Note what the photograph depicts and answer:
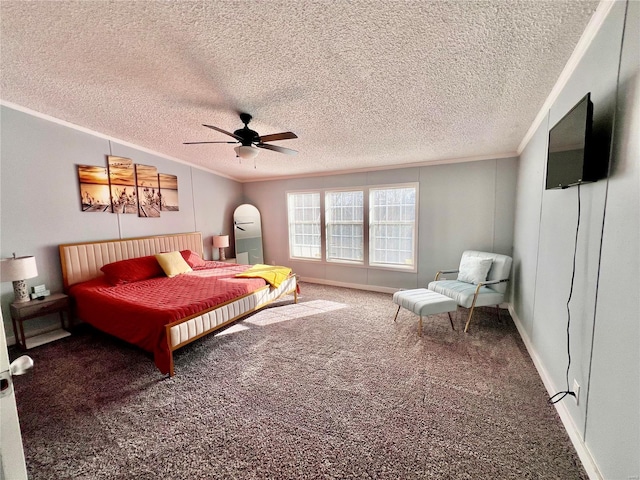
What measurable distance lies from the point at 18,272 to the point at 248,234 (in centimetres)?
356

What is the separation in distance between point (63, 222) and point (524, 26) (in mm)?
5090

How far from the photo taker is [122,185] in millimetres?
4023

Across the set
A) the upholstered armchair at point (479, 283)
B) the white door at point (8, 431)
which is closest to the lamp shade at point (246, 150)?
the white door at point (8, 431)

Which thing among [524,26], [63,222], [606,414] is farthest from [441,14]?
[63,222]

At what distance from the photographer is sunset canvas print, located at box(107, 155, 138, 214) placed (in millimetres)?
3898

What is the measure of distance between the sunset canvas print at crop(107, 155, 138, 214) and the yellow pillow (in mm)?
929

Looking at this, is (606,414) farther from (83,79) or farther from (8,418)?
(83,79)

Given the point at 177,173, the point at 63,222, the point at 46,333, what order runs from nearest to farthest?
the point at 46,333 < the point at 63,222 < the point at 177,173

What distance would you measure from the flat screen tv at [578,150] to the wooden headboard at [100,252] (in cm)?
519

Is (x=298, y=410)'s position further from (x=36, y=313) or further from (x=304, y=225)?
(x=304, y=225)

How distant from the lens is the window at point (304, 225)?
5.56 metres

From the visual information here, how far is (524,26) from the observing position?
57.9 inches

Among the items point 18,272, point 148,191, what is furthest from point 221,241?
point 18,272

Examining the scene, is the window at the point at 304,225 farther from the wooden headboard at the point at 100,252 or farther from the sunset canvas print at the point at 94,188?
the sunset canvas print at the point at 94,188
